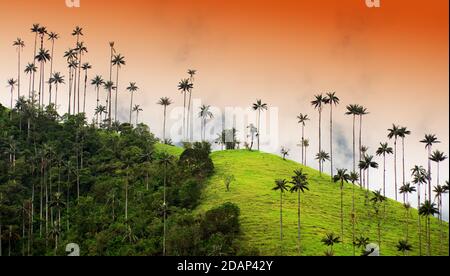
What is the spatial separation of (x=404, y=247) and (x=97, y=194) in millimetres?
72434

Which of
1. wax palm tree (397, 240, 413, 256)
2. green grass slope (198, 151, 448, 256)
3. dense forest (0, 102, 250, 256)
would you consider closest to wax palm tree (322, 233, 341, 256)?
green grass slope (198, 151, 448, 256)

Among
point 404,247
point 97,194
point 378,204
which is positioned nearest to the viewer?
point 404,247

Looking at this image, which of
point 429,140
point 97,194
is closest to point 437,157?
point 429,140

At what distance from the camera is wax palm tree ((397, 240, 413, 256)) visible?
11212cm

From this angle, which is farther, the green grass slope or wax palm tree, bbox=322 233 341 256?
the green grass slope

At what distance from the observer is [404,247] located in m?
112

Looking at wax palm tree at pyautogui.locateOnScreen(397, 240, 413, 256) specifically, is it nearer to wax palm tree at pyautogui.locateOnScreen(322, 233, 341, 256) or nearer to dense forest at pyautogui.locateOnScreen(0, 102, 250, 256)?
wax palm tree at pyautogui.locateOnScreen(322, 233, 341, 256)

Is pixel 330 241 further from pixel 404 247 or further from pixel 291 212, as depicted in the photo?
pixel 291 212

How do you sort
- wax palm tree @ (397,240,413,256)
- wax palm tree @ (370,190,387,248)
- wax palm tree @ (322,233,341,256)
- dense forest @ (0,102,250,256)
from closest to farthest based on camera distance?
wax palm tree @ (322,233,341,256), wax palm tree @ (397,240,413,256), dense forest @ (0,102,250,256), wax palm tree @ (370,190,387,248)

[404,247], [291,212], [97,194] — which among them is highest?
[97,194]

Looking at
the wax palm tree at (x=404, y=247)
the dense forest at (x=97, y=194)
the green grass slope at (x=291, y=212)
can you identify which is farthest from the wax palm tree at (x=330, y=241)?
the dense forest at (x=97, y=194)

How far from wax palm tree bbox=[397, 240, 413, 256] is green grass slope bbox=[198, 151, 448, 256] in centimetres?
136

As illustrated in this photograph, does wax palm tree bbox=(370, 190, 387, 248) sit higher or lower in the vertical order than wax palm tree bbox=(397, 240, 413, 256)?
higher

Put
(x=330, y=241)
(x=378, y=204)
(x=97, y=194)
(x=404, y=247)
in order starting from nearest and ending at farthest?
(x=330, y=241) → (x=404, y=247) → (x=97, y=194) → (x=378, y=204)
